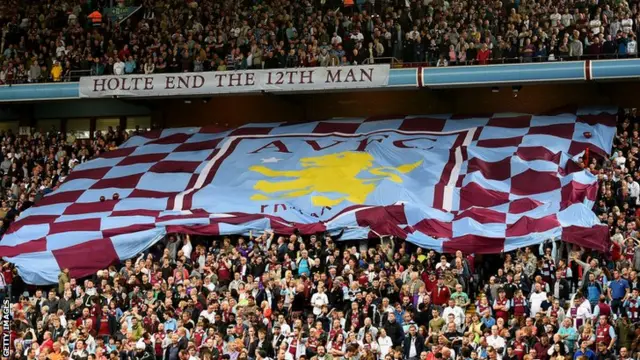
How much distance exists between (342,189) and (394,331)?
7.90m

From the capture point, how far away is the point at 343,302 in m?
26.0

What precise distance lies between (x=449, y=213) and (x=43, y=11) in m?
16.5

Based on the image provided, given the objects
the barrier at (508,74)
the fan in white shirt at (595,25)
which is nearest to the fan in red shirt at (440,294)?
the barrier at (508,74)

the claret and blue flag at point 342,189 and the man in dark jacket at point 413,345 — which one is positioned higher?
the claret and blue flag at point 342,189

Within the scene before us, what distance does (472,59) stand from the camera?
113 ft

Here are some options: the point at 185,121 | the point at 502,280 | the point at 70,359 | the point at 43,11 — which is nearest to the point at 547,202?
the point at 502,280

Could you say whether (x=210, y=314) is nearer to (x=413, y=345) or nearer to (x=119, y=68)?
(x=413, y=345)

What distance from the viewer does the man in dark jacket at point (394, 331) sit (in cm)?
2406

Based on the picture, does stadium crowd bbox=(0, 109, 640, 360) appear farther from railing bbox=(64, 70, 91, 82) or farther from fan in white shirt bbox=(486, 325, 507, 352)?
railing bbox=(64, 70, 91, 82)

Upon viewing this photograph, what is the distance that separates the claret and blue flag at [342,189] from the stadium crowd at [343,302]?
0.43 metres

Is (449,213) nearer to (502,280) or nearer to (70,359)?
(502,280)

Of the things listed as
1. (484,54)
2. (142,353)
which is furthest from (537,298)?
(484,54)

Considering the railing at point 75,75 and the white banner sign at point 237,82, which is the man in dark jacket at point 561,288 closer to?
the white banner sign at point 237,82

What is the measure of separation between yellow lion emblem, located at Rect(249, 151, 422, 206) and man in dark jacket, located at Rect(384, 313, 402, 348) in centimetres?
686
